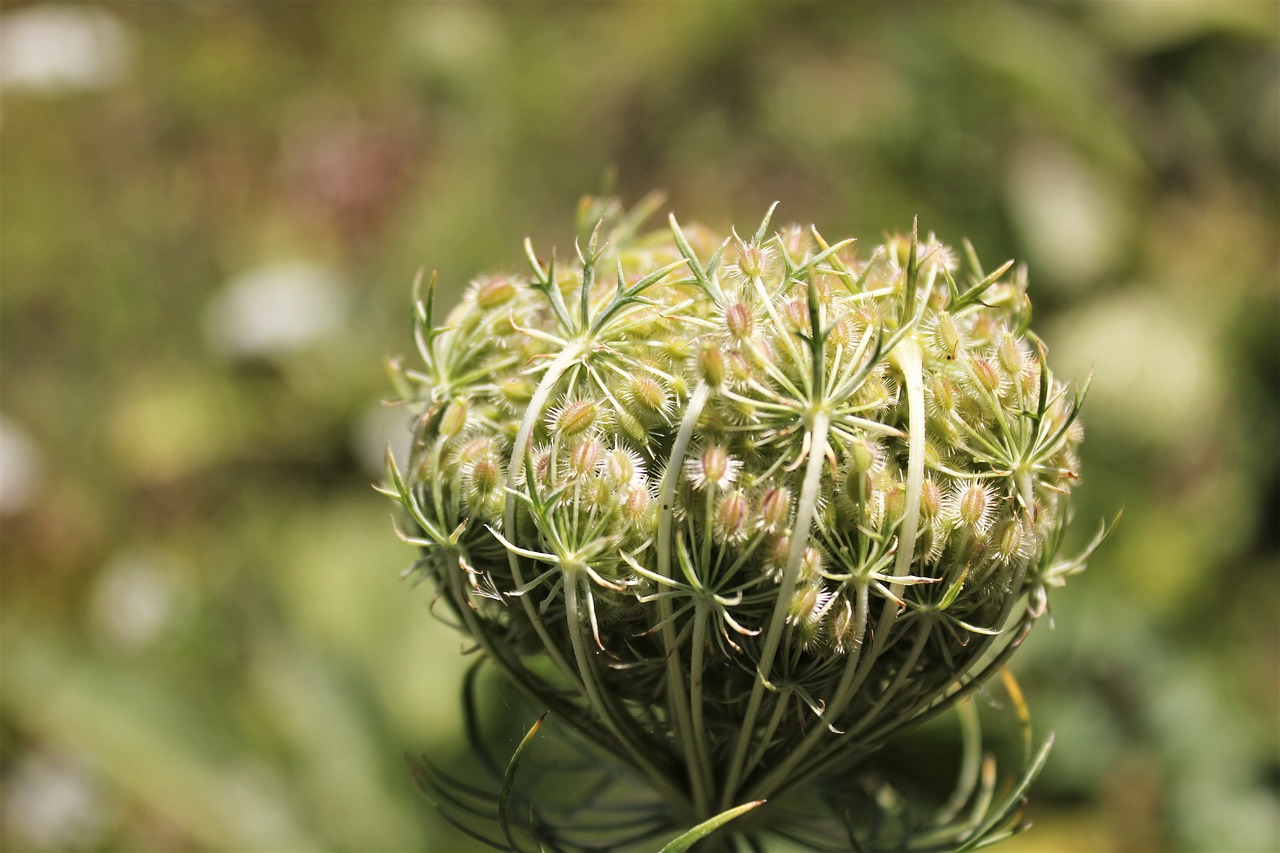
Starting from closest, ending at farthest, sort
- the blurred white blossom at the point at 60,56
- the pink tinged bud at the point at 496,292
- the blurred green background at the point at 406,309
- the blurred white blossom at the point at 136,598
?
the pink tinged bud at the point at 496,292, the blurred green background at the point at 406,309, the blurred white blossom at the point at 136,598, the blurred white blossom at the point at 60,56

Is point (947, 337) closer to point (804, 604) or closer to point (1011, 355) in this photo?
point (1011, 355)

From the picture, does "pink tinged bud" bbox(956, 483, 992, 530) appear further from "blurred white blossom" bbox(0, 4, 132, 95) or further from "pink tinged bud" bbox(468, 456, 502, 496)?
"blurred white blossom" bbox(0, 4, 132, 95)

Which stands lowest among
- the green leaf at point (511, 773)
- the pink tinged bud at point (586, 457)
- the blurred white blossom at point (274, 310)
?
the green leaf at point (511, 773)

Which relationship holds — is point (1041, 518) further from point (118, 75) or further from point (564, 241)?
point (118, 75)

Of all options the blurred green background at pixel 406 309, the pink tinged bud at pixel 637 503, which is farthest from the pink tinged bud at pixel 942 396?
the blurred green background at pixel 406 309

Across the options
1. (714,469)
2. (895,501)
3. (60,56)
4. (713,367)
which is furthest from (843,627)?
(60,56)

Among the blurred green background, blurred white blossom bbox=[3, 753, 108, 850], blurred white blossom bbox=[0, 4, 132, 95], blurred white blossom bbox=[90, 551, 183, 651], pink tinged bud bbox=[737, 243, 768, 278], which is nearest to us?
pink tinged bud bbox=[737, 243, 768, 278]

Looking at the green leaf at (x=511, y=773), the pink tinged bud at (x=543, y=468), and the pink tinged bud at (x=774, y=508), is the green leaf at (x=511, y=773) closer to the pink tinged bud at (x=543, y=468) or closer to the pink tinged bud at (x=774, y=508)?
the pink tinged bud at (x=543, y=468)

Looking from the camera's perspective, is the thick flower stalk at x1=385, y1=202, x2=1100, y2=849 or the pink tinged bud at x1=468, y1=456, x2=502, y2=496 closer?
the thick flower stalk at x1=385, y1=202, x2=1100, y2=849

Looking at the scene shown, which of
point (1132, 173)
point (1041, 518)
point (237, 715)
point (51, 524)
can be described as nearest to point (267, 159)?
point (51, 524)

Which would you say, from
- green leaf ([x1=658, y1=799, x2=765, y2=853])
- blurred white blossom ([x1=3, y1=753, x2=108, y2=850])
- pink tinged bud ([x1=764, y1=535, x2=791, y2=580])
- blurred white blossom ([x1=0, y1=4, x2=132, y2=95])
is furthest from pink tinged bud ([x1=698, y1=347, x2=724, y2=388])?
blurred white blossom ([x1=0, y1=4, x2=132, y2=95])
